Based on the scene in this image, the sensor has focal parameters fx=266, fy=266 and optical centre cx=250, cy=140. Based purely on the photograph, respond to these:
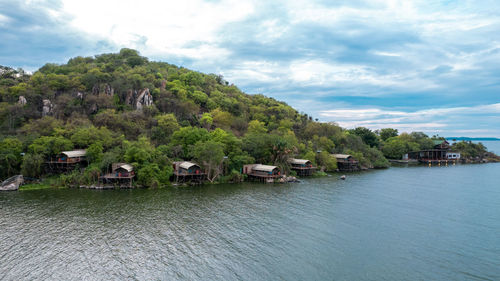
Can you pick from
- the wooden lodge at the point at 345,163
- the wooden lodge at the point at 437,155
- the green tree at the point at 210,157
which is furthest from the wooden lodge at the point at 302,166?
the wooden lodge at the point at 437,155

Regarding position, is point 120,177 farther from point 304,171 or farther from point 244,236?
point 304,171

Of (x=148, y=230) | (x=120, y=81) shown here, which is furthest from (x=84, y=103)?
(x=148, y=230)

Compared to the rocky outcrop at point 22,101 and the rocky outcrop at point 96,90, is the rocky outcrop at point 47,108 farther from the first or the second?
the rocky outcrop at point 96,90

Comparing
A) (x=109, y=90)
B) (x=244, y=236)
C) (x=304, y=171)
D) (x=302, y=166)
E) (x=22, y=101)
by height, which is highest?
(x=109, y=90)

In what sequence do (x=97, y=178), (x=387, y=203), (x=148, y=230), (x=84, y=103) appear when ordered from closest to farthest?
(x=148, y=230) → (x=387, y=203) → (x=97, y=178) → (x=84, y=103)

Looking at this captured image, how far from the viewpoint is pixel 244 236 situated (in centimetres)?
2438

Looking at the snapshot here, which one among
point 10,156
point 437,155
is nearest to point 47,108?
point 10,156

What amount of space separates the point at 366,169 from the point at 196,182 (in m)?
48.7

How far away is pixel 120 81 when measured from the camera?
70625 millimetres

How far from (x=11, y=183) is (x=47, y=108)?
26.2 metres

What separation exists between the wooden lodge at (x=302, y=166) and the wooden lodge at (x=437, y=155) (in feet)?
190

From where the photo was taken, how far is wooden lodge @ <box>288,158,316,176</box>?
193ft

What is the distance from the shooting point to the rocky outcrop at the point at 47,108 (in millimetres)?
59812

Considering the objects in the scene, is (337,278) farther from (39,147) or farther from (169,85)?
(169,85)
